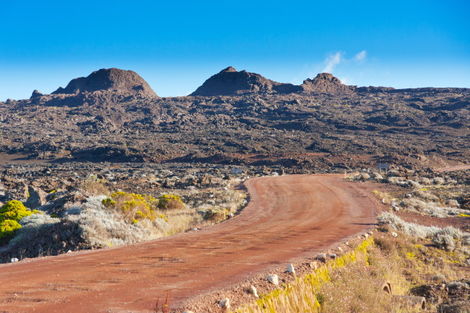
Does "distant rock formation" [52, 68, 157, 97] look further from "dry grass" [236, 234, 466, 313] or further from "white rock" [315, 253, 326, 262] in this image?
"white rock" [315, 253, 326, 262]

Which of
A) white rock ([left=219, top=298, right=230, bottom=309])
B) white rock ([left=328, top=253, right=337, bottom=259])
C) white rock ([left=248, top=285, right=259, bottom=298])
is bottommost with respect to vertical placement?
white rock ([left=328, top=253, right=337, bottom=259])

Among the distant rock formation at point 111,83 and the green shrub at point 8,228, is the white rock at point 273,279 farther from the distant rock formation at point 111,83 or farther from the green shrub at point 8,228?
the distant rock formation at point 111,83

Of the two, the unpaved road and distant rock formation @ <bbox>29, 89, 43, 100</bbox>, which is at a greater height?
distant rock formation @ <bbox>29, 89, 43, 100</bbox>

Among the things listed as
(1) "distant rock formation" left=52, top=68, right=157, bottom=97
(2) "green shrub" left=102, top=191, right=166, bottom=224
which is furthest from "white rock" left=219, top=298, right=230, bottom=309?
(1) "distant rock formation" left=52, top=68, right=157, bottom=97

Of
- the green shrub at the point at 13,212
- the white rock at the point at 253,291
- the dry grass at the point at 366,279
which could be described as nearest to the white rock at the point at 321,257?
the dry grass at the point at 366,279

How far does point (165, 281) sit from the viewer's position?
591 centimetres

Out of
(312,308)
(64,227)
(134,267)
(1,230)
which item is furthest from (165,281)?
(1,230)

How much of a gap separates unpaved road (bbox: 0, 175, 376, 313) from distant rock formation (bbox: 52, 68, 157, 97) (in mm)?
159309

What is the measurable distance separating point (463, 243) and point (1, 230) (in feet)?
57.0

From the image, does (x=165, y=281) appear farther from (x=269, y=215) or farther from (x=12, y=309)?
(x=269, y=215)

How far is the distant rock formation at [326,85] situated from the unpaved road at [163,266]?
5411 inches

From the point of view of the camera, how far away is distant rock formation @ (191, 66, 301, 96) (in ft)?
485

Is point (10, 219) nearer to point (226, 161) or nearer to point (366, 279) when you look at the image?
point (366, 279)

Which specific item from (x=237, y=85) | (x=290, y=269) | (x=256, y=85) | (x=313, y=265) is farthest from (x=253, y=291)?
(x=237, y=85)
